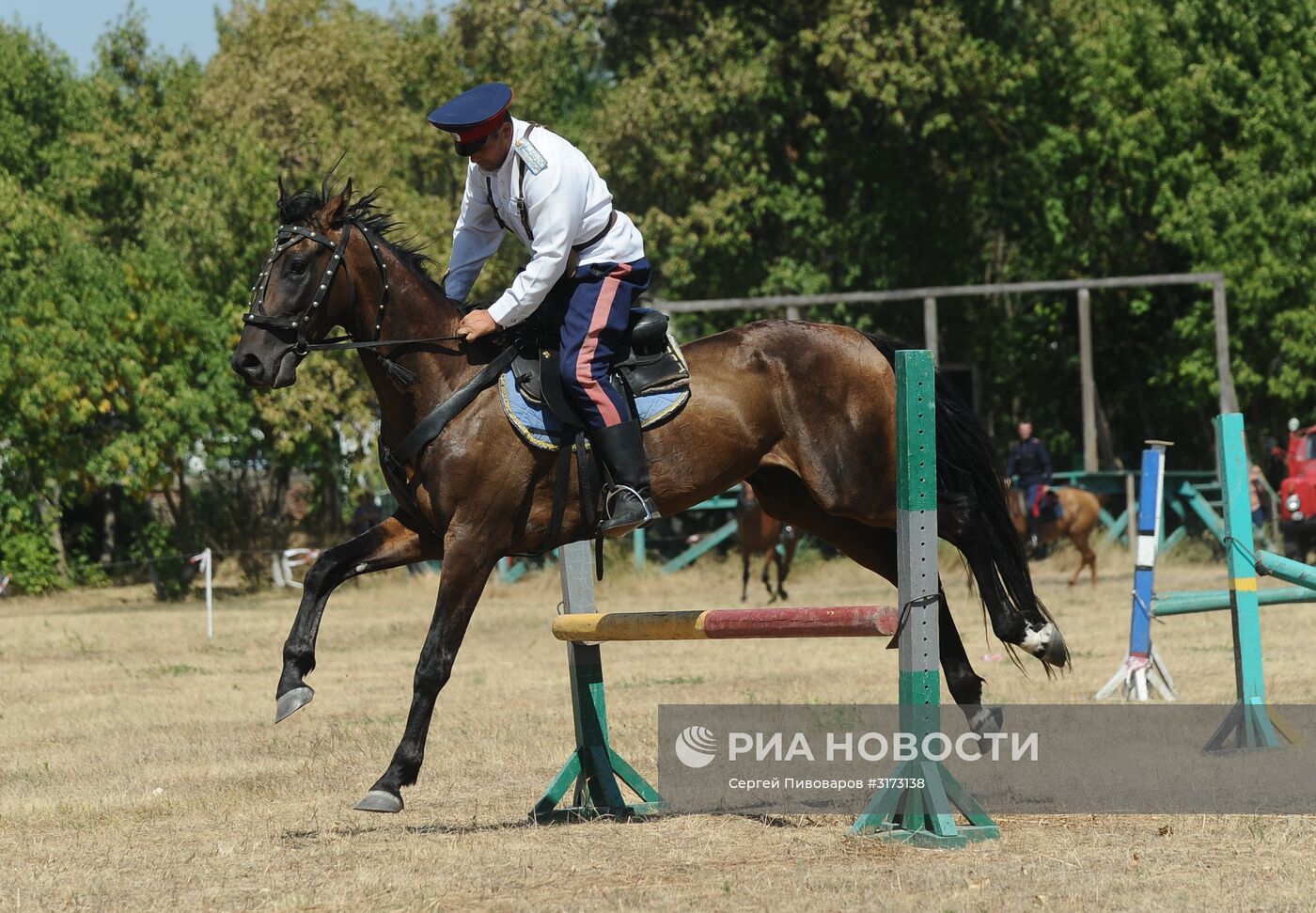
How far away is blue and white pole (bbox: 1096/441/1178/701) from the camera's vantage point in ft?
31.3

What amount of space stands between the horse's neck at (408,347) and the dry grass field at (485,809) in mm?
1714

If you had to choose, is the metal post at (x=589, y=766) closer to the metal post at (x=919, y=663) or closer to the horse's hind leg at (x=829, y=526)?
the horse's hind leg at (x=829, y=526)

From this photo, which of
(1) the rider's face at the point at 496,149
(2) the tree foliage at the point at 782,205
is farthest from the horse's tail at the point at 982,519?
(2) the tree foliage at the point at 782,205

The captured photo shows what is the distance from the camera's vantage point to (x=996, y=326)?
3353cm

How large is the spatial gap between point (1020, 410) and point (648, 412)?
2840cm

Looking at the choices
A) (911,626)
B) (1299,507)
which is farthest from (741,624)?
(1299,507)

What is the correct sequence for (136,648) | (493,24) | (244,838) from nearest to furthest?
(244,838)
(136,648)
(493,24)

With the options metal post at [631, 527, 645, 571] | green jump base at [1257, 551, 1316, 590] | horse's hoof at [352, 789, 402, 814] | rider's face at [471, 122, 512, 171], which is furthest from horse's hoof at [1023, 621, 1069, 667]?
metal post at [631, 527, 645, 571]

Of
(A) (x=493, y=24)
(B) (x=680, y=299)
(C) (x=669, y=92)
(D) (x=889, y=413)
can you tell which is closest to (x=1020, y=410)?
(B) (x=680, y=299)

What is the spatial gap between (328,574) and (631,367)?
1.50m

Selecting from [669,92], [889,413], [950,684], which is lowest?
[950,684]

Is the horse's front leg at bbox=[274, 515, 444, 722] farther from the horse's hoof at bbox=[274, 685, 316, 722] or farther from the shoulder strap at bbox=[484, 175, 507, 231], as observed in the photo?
the shoulder strap at bbox=[484, 175, 507, 231]

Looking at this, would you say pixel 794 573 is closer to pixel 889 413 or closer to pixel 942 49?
pixel 942 49

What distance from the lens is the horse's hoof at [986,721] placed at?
6.74 m
